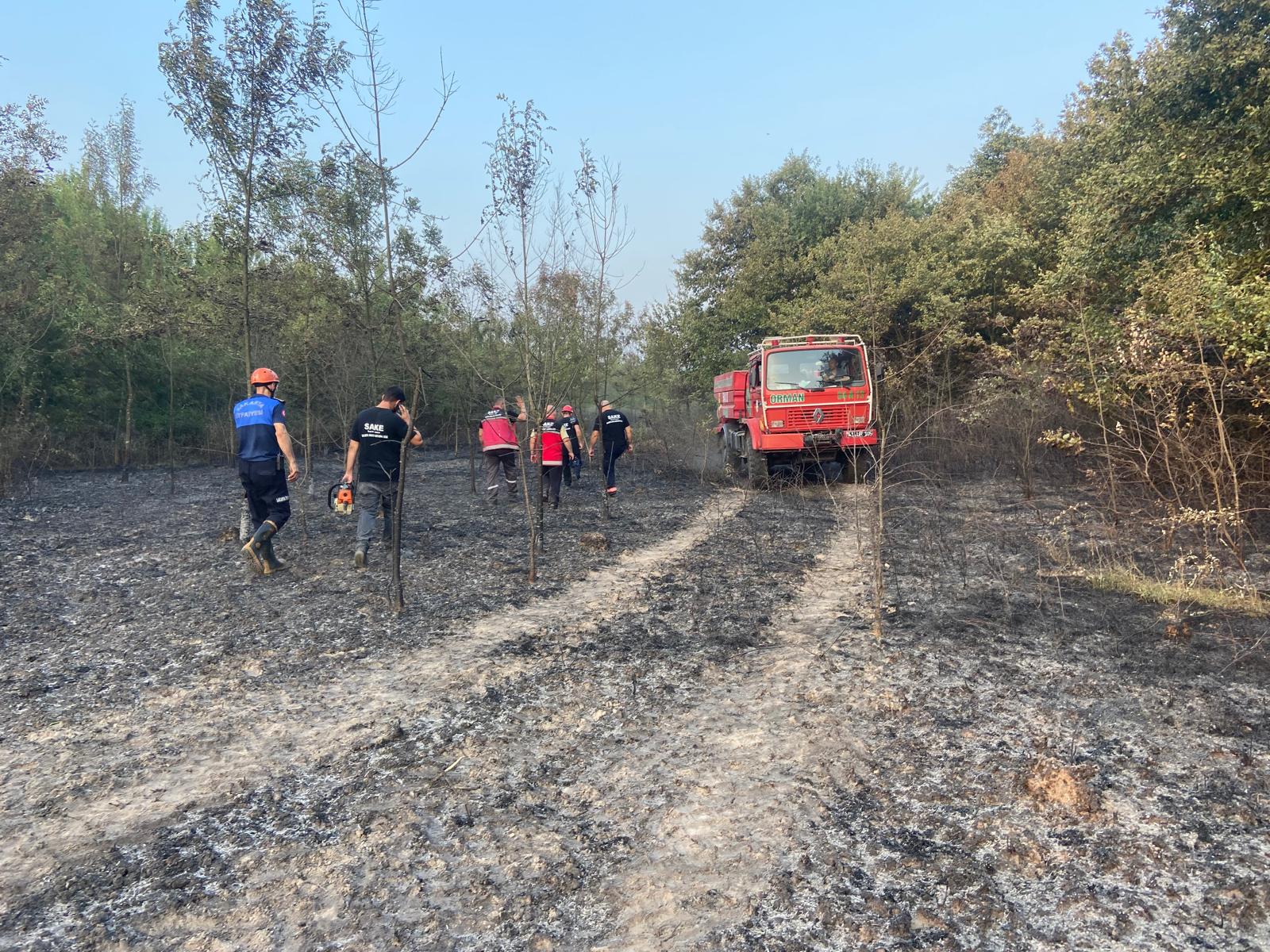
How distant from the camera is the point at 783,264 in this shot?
73.6 feet

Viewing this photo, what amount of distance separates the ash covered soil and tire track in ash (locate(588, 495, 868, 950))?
2 centimetres

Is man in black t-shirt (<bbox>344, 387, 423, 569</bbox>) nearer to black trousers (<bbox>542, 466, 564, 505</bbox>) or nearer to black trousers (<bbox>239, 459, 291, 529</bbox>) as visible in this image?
black trousers (<bbox>239, 459, 291, 529</bbox>)

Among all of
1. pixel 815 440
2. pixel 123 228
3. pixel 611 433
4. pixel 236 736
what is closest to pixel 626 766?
pixel 236 736

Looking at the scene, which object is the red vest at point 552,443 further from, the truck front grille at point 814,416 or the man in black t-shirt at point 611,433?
the truck front grille at point 814,416

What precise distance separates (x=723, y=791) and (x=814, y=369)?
1092 cm

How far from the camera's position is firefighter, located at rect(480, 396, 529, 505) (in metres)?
10.8

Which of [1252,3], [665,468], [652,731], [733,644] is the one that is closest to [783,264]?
[665,468]

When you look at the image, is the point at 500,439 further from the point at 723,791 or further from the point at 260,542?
the point at 723,791

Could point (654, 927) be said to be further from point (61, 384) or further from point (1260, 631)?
point (61, 384)

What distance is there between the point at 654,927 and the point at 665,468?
15.4 meters

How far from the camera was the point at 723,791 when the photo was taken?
11.6ft

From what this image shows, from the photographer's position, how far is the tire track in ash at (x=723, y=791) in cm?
274

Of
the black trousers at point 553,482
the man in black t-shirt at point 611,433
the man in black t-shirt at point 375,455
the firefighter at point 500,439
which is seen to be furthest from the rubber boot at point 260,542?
the man in black t-shirt at point 611,433

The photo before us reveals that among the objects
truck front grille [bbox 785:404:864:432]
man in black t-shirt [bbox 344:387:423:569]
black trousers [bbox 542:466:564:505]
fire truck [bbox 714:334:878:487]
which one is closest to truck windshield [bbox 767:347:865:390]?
fire truck [bbox 714:334:878:487]
